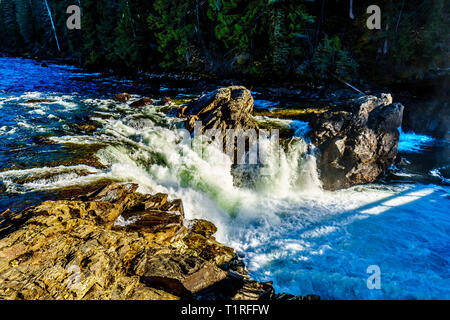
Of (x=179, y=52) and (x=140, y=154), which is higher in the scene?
(x=179, y=52)

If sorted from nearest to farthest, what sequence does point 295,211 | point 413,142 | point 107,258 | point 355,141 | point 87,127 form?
point 107,258
point 295,211
point 355,141
point 87,127
point 413,142

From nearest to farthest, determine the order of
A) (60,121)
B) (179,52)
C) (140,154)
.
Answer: (140,154) < (60,121) < (179,52)

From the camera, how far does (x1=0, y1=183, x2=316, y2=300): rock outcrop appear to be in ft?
10.5

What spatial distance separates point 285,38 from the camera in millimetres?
19188

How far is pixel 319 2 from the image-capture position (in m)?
19.2

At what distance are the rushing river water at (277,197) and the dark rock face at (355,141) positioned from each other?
0.55 m

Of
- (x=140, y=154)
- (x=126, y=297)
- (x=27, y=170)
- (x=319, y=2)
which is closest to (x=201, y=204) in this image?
(x=140, y=154)

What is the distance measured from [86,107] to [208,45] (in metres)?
16.0

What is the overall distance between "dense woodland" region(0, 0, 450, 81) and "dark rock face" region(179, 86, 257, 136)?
10.6 metres

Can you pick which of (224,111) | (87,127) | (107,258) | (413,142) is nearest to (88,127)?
(87,127)

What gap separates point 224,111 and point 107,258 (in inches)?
311

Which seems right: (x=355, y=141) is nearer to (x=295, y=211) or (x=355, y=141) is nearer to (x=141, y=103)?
(x=295, y=211)

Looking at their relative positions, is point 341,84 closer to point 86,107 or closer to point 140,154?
point 140,154

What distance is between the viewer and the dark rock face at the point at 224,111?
998 centimetres
